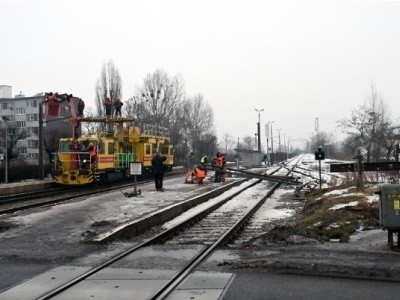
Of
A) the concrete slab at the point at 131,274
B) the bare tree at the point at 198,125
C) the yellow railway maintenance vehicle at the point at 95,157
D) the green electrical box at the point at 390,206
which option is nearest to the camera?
the concrete slab at the point at 131,274

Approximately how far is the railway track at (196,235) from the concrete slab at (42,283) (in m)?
0.15

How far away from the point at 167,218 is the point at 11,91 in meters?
120

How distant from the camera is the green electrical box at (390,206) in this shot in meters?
8.20

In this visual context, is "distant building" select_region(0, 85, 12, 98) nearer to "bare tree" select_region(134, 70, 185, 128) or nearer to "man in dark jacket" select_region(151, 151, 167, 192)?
"bare tree" select_region(134, 70, 185, 128)

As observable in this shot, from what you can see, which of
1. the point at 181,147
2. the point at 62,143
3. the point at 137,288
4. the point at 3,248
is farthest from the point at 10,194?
the point at 181,147

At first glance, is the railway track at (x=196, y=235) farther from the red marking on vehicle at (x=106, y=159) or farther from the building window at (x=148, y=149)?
the building window at (x=148, y=149)

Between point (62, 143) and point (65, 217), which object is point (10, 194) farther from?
point (65, 217)

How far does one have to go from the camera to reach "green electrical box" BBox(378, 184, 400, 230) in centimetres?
820

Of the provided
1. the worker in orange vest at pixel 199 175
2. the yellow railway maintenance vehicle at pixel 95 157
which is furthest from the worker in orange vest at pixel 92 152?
the worker in orange vest at pixel 199 175

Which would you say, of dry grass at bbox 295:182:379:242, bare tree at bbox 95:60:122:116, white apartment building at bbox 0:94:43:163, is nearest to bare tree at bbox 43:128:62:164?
bare tree at bbox 95:60:122:116

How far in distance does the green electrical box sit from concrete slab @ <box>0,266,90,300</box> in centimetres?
498

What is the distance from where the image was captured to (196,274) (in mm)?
7117

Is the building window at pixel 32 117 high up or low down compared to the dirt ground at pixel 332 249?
up

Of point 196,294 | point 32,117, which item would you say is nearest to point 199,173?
point 196,294
